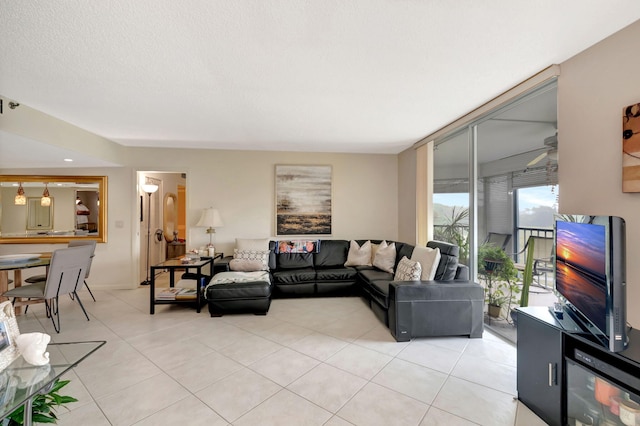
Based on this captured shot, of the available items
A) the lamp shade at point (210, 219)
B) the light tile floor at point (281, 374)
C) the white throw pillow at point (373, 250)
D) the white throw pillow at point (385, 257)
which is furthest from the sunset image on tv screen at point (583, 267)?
the lamp shade at point (210, 219)

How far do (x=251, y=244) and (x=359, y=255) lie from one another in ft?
6.13

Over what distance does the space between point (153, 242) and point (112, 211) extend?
136 cm

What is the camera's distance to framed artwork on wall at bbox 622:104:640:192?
1.59 meters

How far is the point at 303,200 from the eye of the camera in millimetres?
5016

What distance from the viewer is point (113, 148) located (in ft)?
14.3

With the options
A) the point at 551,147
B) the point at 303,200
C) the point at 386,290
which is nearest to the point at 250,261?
the point at 303,200

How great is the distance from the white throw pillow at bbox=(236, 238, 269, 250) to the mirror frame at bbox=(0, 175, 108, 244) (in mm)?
2377

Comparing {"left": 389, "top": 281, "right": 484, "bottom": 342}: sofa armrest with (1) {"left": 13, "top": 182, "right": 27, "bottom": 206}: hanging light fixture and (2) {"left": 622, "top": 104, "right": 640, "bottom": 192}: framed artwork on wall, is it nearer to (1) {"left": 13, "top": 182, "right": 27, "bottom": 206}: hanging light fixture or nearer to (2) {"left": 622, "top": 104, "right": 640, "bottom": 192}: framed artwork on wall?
(2) {"left": 622, "top": 104, "right": 640, "bottom": 192}: framed artwork on wall

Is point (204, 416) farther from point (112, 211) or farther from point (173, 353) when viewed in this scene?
point (112, 211)

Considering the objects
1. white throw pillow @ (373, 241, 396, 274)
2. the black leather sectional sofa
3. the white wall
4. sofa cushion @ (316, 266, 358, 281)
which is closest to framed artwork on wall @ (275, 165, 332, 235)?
the black leather sectional sofa

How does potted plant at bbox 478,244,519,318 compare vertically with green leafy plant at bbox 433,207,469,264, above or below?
below

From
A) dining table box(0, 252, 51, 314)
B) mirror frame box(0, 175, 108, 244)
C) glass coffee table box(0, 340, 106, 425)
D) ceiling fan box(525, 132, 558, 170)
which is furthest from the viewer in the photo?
mirror frame box(0, 175, 108, 244)

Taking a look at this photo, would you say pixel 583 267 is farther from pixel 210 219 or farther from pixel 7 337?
pixel 210 219

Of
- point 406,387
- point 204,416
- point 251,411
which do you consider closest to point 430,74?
point 406,387
